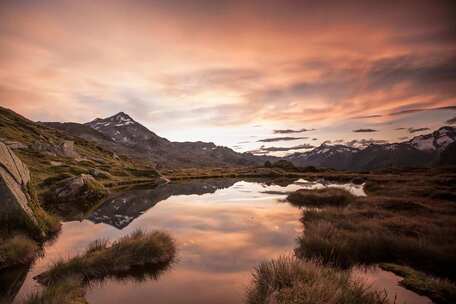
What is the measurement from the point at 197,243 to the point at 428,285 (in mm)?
12790

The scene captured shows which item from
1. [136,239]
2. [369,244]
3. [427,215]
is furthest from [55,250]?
[427,215]

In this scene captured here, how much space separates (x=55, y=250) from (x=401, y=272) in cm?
1818

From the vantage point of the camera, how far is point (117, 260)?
14.1 metres

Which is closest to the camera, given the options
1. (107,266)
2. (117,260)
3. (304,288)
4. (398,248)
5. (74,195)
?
(304,288)

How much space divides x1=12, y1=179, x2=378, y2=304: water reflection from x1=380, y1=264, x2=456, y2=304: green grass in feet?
19.6

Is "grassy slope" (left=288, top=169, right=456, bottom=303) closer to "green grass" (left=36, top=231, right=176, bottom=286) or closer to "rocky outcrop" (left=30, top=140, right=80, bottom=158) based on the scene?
"green grass" (left=36, top=231, right=176, bottom=286)

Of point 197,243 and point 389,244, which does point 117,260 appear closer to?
point 197,243

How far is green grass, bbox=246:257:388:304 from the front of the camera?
8242 millimetres

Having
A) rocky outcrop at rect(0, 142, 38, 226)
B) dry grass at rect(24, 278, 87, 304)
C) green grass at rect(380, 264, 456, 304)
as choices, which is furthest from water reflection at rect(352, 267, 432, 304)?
rocky outcrop at rect(0, 142, 38, 226)

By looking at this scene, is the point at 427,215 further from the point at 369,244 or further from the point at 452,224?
the point at 369,244

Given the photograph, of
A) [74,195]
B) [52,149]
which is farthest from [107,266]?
[52,149]

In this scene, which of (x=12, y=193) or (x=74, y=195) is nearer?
(x=12, y=193)

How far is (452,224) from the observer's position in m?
18.7

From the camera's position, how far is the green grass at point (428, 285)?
10008 mm
